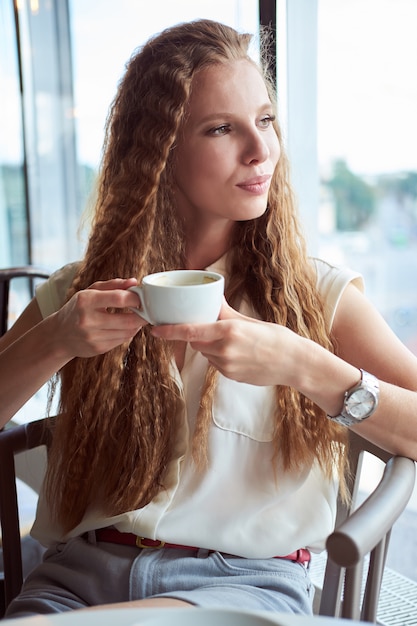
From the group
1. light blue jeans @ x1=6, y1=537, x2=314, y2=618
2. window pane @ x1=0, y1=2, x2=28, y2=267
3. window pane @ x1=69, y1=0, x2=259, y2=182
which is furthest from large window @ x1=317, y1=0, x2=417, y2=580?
window pane @ x1=0, y1=2, x2=28, y2=267

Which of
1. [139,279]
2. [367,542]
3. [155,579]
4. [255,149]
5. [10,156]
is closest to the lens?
[367,542]

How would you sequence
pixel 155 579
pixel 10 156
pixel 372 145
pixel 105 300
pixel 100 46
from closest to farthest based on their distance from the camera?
pixel 105 300
pixel 155 579
pixel 372 145
pixel 100 46
pixel 10 156

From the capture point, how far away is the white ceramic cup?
87 centimetres

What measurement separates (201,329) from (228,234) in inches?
19.8

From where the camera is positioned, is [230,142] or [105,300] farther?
→ [230,142]

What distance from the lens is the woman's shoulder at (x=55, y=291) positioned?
4.58 feet

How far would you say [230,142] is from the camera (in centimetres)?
123

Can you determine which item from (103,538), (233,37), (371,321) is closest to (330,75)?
(233,37)

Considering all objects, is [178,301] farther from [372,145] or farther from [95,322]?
[372,145]

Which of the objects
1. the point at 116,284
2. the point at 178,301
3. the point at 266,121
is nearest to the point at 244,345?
the point at 178,301

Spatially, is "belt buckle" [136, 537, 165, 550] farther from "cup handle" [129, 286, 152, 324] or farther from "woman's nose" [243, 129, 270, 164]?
"woman's nose" [243, 129, 270, 164]

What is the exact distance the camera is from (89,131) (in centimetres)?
325

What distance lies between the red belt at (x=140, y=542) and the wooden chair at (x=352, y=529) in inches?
3.7

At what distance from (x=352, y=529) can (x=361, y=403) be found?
0.30 metres
